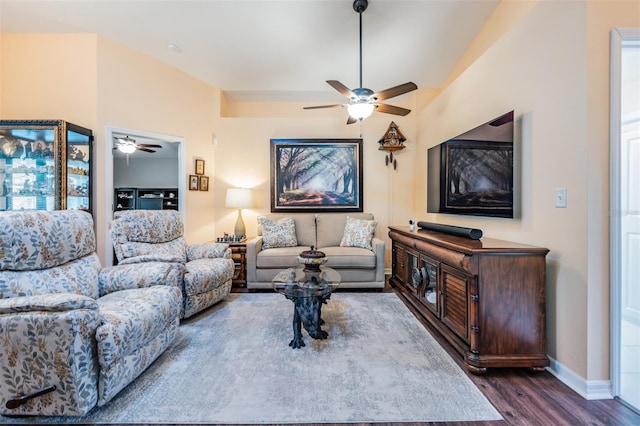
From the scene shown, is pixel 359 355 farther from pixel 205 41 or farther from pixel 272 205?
pixel 205 41

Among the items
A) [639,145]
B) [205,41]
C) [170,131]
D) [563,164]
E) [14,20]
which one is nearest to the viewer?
[563,164]

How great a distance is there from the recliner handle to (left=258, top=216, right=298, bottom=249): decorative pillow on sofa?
2540mm

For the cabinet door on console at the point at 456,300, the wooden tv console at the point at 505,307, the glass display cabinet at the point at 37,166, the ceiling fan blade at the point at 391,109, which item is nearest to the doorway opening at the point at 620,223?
the wooden tv console at the point at 505,307

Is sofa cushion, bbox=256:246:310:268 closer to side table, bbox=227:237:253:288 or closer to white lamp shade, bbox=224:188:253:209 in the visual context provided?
side table, bbox=227:237:253:288

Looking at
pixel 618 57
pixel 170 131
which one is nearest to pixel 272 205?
pixel 170 131

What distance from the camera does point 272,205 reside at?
14.2 ft

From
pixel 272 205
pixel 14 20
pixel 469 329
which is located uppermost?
pixel 14 20

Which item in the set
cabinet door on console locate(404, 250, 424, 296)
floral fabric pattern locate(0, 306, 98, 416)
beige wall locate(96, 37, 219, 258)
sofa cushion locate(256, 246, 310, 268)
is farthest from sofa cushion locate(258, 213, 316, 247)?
floral fabric pattern locate(0, 306, 98, 416)

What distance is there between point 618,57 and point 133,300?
11.5ft

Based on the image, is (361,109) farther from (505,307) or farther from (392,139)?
(505,307)

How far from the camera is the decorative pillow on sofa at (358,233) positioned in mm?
3754

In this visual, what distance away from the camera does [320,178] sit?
14.1 feet

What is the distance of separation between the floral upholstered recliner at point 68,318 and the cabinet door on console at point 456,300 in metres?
2.19

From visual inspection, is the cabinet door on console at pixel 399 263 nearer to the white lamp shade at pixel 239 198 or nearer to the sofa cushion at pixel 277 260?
the sofa cushion at pixel 277 260
